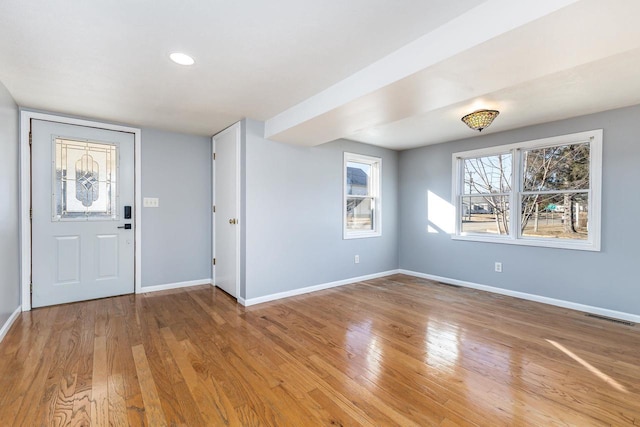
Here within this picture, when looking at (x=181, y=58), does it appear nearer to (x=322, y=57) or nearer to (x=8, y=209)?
(x=322, y=57)

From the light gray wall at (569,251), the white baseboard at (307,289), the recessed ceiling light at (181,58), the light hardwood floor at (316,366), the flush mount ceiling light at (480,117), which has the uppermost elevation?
the recessed ceiling light at (181,58)

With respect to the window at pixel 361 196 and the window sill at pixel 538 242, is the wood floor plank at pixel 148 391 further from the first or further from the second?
the window sill at pixel 538 242

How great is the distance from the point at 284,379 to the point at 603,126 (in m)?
4.30

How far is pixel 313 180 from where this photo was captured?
4273 mm

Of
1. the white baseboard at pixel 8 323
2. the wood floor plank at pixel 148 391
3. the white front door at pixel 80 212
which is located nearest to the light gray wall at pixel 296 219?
the wood floor plank at pixel 148 391

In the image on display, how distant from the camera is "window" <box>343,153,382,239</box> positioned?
479 centimetres

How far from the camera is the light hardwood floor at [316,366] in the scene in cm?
169

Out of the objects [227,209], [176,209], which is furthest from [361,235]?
[176,209]

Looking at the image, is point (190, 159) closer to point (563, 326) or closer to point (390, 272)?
point (390, 272)

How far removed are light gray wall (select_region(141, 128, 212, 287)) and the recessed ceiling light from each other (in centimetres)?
221

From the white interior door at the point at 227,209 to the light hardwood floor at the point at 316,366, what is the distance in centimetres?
58

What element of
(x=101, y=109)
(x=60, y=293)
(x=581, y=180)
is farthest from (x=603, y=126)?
(x=60, y=293)

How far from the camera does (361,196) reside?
16.4ft

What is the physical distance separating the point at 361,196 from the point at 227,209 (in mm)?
2214
